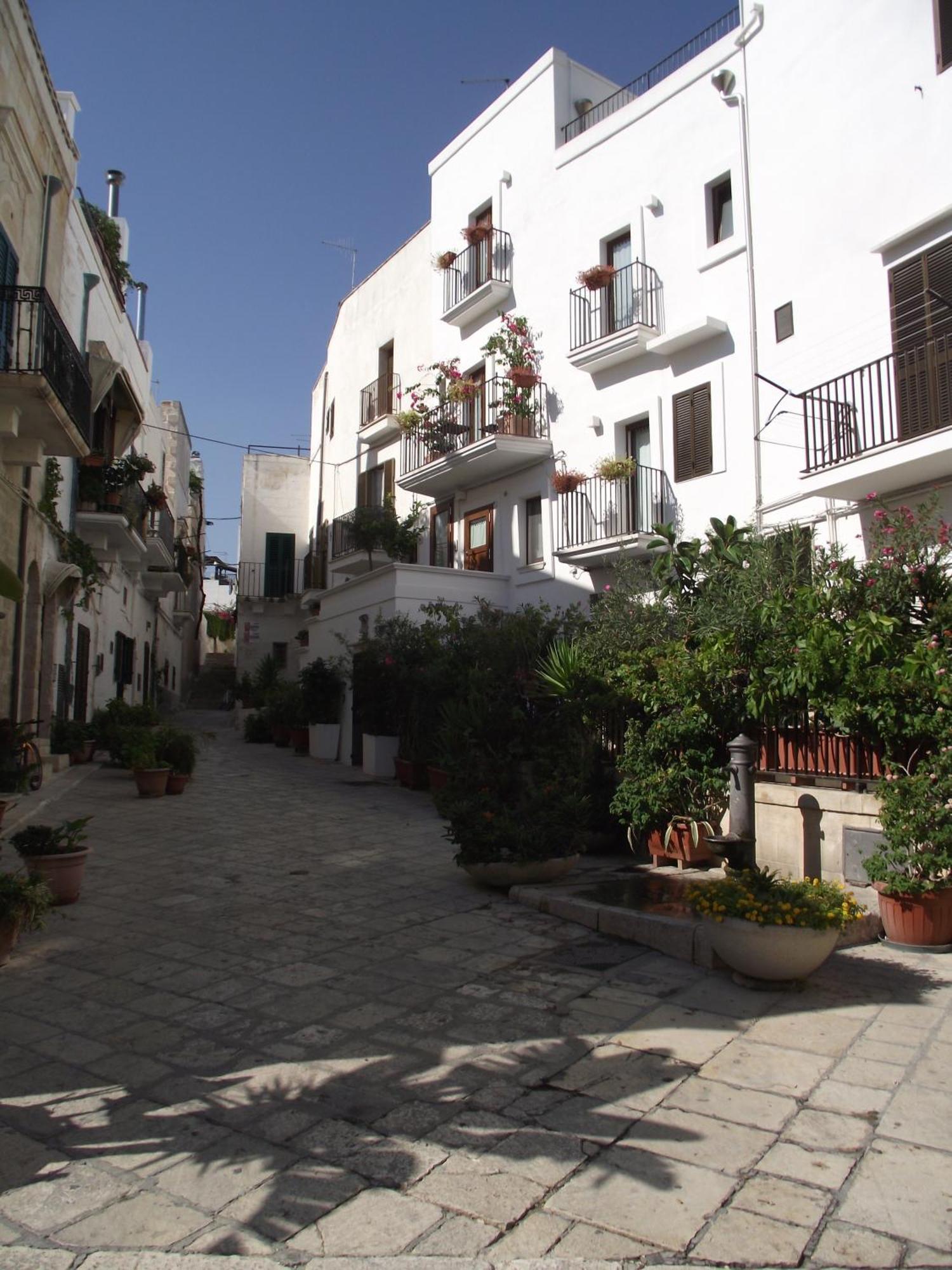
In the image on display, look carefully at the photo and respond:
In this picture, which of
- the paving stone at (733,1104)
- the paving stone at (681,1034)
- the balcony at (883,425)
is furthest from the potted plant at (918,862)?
the balcony at (883,425)

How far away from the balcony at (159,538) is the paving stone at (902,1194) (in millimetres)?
17950

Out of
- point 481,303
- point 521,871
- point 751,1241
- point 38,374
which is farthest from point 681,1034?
point 481,303

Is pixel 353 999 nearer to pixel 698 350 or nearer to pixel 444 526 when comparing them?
pixel 698 350

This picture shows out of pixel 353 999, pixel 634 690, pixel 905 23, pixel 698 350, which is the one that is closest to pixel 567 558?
pixel 698 350

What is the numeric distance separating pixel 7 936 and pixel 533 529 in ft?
46.7

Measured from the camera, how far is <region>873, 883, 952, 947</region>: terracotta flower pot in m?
6.25

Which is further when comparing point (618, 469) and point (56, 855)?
point (618, 469)

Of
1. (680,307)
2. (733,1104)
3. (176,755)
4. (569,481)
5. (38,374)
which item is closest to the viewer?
(733,1104)

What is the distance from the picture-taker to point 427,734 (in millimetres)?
15227

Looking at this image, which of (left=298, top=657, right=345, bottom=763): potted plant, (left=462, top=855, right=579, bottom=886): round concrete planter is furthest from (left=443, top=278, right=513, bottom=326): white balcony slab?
(left=462, top=855, right=579, bottom=886): round concrete planter

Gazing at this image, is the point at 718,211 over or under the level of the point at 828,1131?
over

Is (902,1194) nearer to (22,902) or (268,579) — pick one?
(22,902)

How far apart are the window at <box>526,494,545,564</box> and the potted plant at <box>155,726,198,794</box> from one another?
789 cm

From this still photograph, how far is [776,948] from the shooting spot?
5.34 meters
